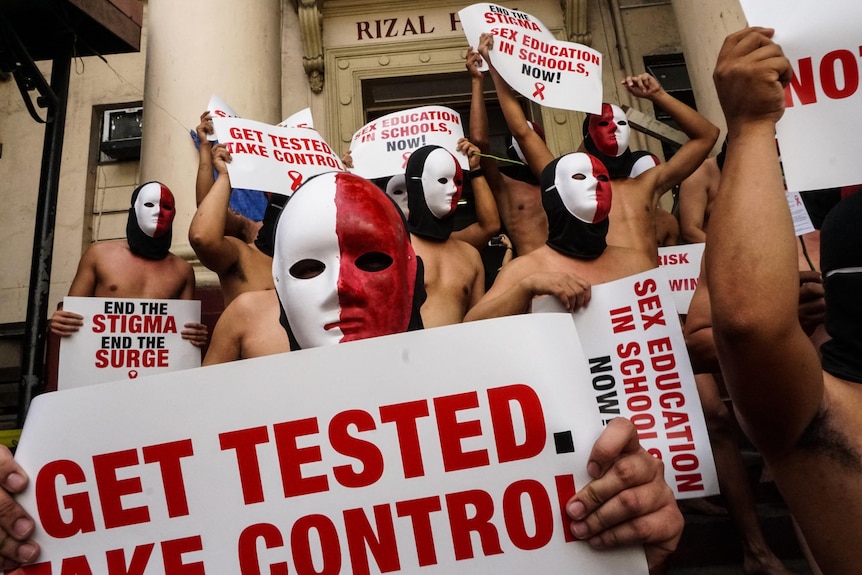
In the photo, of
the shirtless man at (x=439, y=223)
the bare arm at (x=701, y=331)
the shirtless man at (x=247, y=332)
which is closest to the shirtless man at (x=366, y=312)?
the bare arm at (x=701, y=331)

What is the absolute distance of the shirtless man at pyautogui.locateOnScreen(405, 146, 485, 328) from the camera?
120 inches

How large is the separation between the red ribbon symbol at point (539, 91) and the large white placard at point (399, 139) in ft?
2.14

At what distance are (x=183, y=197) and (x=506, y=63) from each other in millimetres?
2740

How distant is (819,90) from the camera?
1.23 metres

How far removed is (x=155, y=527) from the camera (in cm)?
108

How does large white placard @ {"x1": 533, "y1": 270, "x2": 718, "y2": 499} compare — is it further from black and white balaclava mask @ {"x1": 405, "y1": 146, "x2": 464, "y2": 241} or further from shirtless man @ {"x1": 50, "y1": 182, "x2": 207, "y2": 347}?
shirtless man @ {"x1": 50, "y1": 182, "x2": 207, "y2": 347}

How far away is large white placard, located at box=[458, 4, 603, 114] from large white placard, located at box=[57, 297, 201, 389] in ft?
8.01

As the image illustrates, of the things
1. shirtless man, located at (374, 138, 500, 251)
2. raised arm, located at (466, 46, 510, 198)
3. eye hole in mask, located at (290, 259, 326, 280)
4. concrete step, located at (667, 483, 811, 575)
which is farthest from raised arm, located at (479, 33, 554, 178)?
eye hole in mask, located at (290, 259, 326, 280)

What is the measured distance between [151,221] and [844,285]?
12.2ft

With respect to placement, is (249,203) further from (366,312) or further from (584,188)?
(366,312)

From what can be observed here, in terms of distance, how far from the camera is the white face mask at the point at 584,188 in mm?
2594

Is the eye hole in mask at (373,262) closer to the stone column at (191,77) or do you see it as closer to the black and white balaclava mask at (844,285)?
the black and white balaclava mask at (844,285)

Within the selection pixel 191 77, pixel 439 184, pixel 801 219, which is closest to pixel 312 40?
pixel 191 77

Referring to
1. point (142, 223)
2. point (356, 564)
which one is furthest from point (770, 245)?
point (142, 223)
